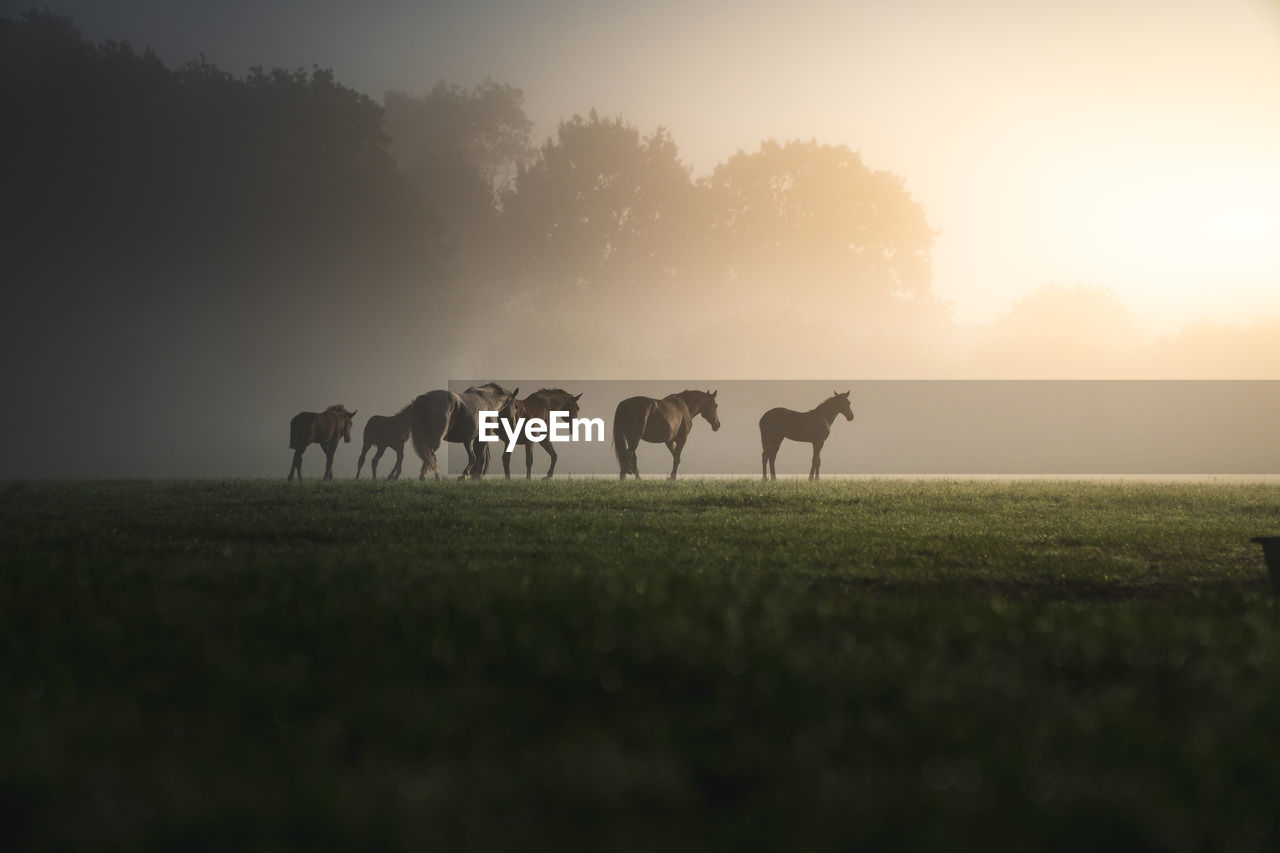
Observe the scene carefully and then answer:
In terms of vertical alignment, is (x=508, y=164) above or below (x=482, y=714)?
above

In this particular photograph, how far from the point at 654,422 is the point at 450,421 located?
589 cm

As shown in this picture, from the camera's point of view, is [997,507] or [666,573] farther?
[997,507]

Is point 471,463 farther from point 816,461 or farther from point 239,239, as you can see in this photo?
point 239,239

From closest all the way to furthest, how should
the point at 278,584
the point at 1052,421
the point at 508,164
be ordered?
the point at 278,584
the point at 1052,421
the point at 508,164

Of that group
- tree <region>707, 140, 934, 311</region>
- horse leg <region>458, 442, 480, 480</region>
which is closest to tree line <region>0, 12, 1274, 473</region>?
tree <region>707, 140, 934, 311</region>

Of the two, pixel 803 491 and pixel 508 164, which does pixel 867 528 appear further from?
pixel 508 164

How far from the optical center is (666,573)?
33.0ft

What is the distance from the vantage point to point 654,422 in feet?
95.4

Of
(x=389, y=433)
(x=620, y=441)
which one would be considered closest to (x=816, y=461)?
(x=620, y=441)

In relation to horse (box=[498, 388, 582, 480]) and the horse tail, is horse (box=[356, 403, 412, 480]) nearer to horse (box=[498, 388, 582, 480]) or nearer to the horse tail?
horse (box=[498, 388, 582, 480])

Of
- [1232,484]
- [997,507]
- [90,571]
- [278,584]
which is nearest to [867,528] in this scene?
[997,507]

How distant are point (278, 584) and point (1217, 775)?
7043 millimetres

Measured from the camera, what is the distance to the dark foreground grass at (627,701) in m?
3.82

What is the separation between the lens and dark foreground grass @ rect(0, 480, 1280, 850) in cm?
382
